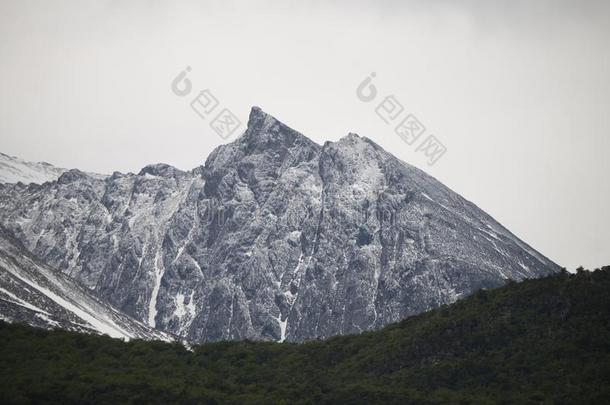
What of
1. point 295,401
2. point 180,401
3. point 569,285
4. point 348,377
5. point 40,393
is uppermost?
point 569,285

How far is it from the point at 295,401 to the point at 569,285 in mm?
59073

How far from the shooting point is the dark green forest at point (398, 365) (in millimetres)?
156375

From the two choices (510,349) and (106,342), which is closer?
(510,349)

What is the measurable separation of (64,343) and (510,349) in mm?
83555

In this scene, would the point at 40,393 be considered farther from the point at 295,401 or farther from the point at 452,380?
the point at 452,380

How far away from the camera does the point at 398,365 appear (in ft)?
589

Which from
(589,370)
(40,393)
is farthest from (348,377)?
(40,393)

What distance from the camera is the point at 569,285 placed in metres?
186

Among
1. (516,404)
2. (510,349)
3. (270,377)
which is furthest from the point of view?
(270,377)

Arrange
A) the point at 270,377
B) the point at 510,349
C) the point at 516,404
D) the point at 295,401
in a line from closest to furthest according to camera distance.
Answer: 1. the point at 516,404
2. the point at 295,401
3. the point at 510,349
4. the point at 270,377

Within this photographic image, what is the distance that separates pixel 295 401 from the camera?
161 m

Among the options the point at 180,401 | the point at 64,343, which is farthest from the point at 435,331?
the point at 64,343

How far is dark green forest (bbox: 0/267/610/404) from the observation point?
15638cm

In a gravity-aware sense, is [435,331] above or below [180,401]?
above
